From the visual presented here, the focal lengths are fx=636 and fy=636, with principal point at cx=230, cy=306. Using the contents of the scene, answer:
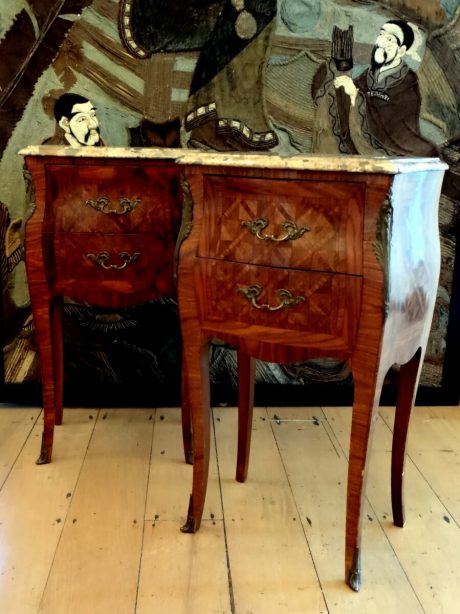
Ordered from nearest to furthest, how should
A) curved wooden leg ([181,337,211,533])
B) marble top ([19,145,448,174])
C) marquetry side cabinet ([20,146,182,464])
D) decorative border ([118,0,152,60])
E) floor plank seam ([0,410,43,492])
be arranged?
marble top ([19,145,448,174]), curved wooden leg ([181,337,211,533]), marquetry side cabinet ([20,146,182,464]), floor plank seam ([0,410,43,492]), decorative border ([118,0,152,60])

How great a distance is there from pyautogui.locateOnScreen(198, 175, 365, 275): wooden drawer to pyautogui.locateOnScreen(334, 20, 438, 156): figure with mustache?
91 cm

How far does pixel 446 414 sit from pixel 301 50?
1.33 meters

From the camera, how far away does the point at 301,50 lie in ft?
6.55

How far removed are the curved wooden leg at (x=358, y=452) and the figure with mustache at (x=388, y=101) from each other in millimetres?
1049

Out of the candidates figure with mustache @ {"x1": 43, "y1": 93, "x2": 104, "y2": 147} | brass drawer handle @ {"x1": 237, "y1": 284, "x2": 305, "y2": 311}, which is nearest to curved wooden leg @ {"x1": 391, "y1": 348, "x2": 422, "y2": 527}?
brass drawer handle @ {"x1": 237, "y1": 284, "x2": 305, "y2": 311}

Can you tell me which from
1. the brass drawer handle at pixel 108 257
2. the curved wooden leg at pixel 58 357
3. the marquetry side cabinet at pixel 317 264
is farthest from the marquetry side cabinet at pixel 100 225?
the marquetry side cabinet at pixel 317 264

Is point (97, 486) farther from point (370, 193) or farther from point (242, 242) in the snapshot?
point (370, 193)

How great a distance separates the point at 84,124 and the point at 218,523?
1.28 metres

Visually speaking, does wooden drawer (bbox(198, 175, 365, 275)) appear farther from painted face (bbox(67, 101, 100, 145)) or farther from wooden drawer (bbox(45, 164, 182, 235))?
painted face (bbox(67, 101, 100, 145))

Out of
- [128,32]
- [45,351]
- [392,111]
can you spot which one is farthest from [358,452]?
[128,32]

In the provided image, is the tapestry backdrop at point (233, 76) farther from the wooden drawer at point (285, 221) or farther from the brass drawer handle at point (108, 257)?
the wooden drawer at point (285, 221)

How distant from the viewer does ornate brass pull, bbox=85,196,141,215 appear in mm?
1651

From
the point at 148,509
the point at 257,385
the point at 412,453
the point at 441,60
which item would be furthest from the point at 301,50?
the point at 148,509

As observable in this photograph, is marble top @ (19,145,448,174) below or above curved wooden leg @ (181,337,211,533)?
above
